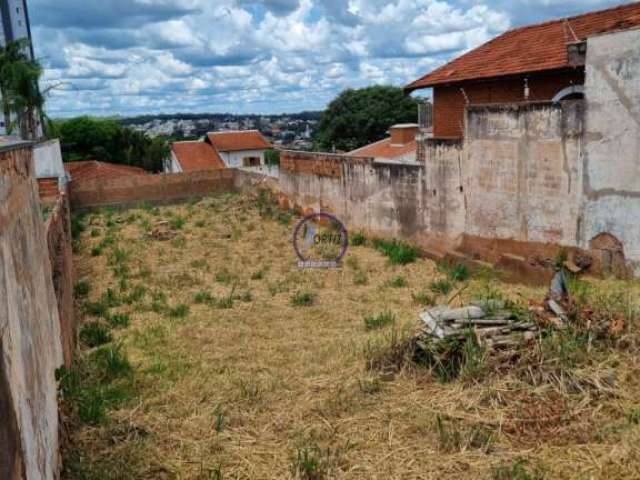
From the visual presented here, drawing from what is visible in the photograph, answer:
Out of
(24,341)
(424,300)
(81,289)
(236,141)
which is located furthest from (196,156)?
(24,341)

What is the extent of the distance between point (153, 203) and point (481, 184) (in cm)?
1504

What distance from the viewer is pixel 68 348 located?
5.54m

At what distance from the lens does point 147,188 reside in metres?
21.4

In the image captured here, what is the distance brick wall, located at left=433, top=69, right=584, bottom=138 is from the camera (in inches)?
444

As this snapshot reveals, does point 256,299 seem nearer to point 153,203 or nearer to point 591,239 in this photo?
point 591,239

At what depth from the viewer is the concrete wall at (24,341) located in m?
2.40

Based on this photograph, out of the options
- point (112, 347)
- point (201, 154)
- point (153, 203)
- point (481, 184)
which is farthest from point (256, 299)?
point (201, 154)

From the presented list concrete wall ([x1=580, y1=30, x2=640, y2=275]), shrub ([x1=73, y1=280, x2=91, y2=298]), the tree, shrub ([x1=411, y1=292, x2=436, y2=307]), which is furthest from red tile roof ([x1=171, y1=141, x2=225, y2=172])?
concrete wall ([x1=580, y1=30, x2=640, y2=275])

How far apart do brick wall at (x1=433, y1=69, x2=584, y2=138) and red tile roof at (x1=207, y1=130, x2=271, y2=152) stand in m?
32.2

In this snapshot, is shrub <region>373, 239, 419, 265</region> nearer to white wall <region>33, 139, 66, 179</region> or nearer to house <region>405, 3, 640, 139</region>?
house <region>405, 3, 640, 139</region>

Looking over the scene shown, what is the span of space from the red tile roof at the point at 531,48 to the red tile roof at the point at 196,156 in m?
26.8

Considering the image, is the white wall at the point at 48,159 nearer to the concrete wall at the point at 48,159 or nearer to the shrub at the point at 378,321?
the concrete wall at the point at 48,159

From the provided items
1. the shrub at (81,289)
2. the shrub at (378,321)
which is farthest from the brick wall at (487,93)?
the shrub at (81,289)

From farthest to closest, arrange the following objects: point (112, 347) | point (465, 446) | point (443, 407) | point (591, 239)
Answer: point (591, 239)
point (112, 347)
point (443, 407)
point (465, 446)
